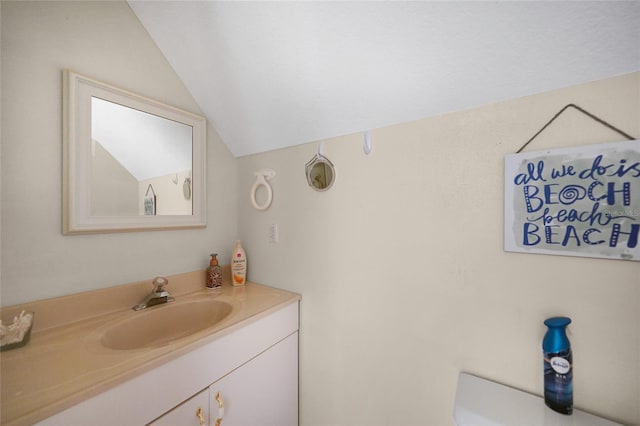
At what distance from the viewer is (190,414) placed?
2.48ft

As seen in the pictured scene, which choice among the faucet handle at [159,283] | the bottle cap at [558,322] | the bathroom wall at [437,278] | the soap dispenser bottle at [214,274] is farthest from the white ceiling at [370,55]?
the faucet handle at [159,283]

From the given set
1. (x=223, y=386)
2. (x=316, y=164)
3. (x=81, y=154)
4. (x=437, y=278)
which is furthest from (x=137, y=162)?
(x=437, y=278)

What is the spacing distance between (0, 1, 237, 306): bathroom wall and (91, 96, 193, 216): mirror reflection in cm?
11

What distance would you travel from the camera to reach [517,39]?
0.65 meters

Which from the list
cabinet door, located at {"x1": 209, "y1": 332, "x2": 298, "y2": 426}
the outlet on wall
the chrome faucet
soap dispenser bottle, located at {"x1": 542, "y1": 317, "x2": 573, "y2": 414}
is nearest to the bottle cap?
soap dispenser bottle, located at {"x1": 542, "y1": 317, "x2": 573, "y2": 414}

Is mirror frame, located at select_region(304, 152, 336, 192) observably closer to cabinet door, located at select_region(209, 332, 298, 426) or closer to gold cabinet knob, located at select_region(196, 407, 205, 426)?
cabinet door, located at select_region(209, 332, 298, 426)

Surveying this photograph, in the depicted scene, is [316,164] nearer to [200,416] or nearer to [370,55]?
[370,55]

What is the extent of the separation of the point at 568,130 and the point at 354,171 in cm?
70

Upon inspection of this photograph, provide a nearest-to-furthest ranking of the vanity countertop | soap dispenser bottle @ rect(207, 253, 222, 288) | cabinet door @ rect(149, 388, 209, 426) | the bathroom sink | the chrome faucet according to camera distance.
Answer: the vanity countertop, cabinet door @ rect(149, 388, 209, 426), the bathroom sink, the chrome faucet, soap dispenser bottle @ rect(207, 253, 222, 288)

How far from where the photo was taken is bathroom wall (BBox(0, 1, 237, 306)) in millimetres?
793

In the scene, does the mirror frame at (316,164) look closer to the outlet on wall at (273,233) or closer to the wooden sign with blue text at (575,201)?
the outlet on wall at (273,233)

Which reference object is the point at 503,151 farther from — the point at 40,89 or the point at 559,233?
the point at 40,89

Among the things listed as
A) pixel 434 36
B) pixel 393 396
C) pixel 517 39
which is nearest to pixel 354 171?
pixel 434 36

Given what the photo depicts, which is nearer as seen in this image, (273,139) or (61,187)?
(61,187)
